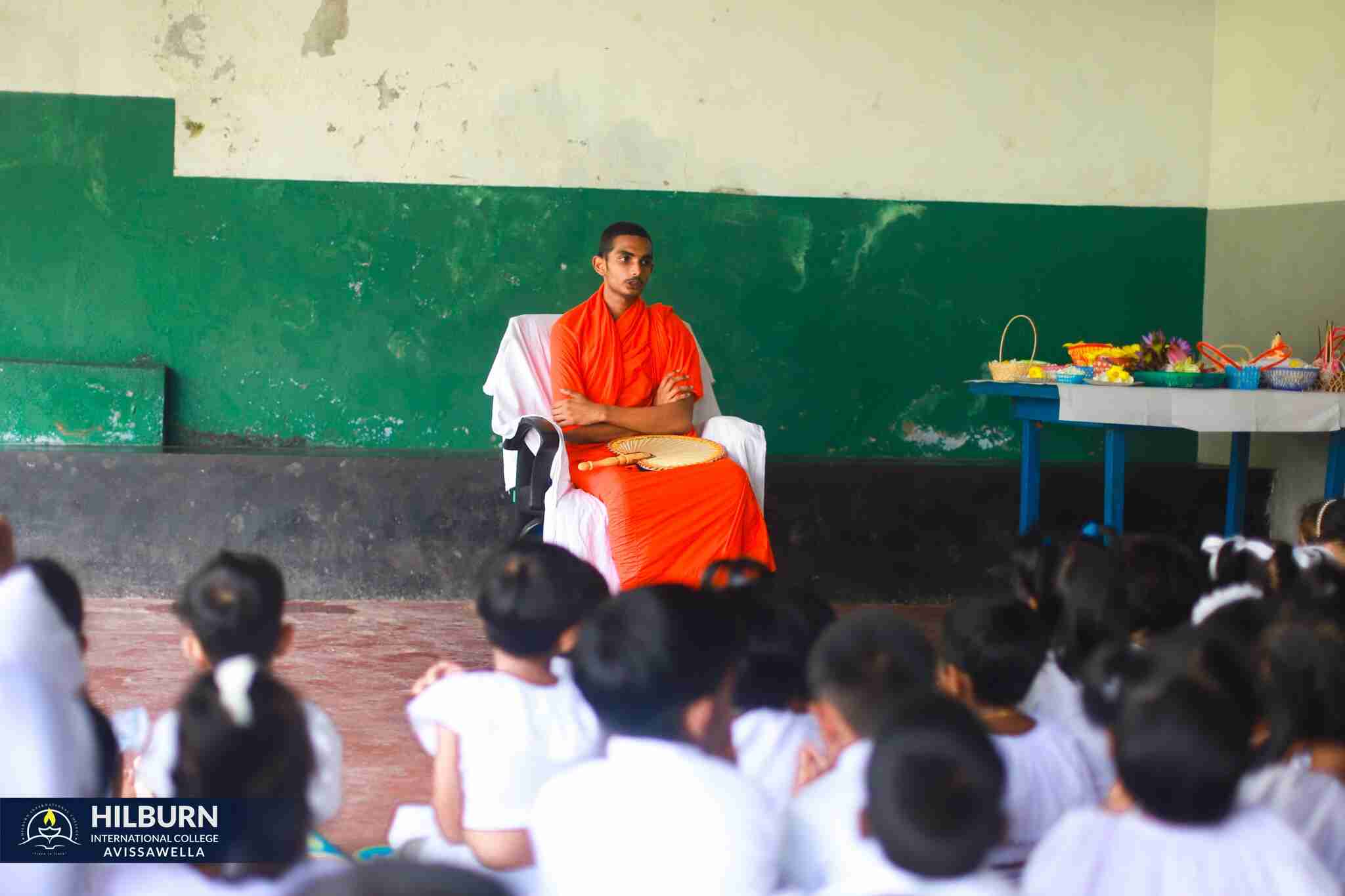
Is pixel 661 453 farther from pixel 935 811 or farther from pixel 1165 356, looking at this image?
pixel 935 811

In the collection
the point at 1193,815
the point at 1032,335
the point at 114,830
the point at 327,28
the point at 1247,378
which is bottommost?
the point at 114,830

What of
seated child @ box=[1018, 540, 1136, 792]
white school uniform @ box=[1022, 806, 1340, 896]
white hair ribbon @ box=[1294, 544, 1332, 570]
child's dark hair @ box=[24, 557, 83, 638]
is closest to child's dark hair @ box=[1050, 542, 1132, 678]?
seated child @ box=[1018, 540, 1136, 792]

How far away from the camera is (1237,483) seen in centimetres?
442

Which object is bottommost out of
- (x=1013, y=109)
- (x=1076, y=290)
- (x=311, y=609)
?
(x=311, y=609)

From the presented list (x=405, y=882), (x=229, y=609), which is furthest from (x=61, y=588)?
(x=405, y=882)

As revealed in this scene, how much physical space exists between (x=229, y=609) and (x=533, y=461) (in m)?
2.17

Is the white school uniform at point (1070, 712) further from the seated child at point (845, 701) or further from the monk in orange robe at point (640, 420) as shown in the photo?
the monk in orange robe at point (640, 420)

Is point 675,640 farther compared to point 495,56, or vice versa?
point 495,56

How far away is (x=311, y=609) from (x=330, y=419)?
877 mm

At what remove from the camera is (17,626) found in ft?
5.42

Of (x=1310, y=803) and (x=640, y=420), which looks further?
(x=640, y=420)

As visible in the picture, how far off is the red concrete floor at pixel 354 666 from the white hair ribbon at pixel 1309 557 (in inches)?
73.9

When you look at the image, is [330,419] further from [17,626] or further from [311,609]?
[17,626]

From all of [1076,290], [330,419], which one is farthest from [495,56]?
[1076,290]
